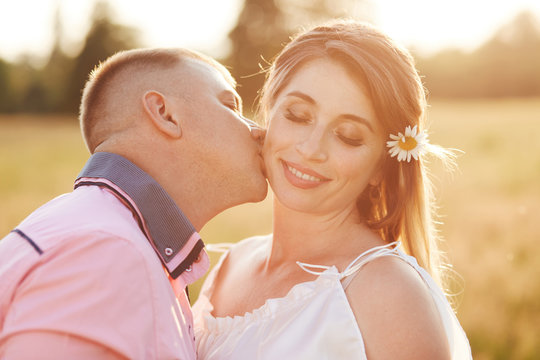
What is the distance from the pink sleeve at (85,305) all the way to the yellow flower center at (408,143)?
1.78 m

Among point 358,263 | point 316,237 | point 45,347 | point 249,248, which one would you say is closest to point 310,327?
point 358,263

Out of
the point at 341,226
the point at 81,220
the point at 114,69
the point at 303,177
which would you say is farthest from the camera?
the point at 341,226

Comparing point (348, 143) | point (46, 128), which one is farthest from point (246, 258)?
point (46, 128)

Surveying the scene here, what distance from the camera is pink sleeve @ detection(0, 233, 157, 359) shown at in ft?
6.03

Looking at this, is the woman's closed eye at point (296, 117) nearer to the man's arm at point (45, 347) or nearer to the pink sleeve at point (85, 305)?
the pink sleeve at point (85, 305)

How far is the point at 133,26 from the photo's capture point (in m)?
44.8

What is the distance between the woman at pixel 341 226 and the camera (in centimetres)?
263

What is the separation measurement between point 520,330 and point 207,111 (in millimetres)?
4860

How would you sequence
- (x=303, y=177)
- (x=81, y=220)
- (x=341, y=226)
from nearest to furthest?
1. (x=81, y=220)
2. (x=303, y=177)
3. (x=341, y=226)

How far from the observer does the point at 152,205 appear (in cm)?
245

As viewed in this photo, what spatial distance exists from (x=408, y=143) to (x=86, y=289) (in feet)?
6.67

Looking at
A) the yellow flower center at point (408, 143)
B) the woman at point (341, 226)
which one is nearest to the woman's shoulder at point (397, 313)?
the woman at point (341, 226)

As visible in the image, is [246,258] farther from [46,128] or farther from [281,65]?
[46,128]

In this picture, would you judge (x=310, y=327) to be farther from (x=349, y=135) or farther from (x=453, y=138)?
(x=453, y=138)
